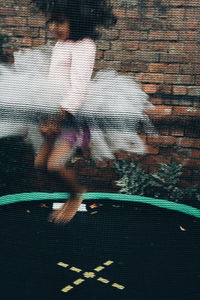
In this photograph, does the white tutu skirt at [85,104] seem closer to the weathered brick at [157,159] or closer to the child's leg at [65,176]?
the weathered brick at [157,159]

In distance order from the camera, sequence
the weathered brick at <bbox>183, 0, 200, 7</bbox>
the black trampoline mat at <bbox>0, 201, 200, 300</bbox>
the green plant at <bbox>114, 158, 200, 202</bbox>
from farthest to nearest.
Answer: the green plant at <bbox>114, 158, 200, 202</bbox>, the weathered brick at <bbox>183, 0, 200, 7</bbox>, the black trampoline mat at <bbox>0, 201, 200, 300</bbox>

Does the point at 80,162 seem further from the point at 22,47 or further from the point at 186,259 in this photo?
the point at 186,259

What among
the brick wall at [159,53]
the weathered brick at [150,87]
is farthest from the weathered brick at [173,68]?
the weathered brick at [150,87]

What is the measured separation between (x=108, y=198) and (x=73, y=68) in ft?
2.44

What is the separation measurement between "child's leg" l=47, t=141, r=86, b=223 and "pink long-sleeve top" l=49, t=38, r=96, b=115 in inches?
9.1

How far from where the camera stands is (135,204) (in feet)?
6.93

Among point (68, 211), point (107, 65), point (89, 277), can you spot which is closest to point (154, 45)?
point (107, 65)

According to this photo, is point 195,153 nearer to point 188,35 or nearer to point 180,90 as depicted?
point 180,90

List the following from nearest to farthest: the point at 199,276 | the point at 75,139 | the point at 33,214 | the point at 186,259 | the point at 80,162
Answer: the point at 199,276 < the point at 186,259 < the point at 75,139 < the point at 33,214 < the point at 80,162

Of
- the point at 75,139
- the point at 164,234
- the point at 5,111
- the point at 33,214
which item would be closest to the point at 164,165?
the point at 164,234

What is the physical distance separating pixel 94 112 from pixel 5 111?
47 centimetres

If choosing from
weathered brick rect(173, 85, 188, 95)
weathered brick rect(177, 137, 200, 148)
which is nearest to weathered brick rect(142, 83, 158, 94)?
weathered brick rect(173, 85, 188, 95)

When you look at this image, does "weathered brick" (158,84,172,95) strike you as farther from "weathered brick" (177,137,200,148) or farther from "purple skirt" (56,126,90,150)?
"purple skirt" (56,126,90,150)

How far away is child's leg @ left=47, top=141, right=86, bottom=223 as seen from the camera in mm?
1783
